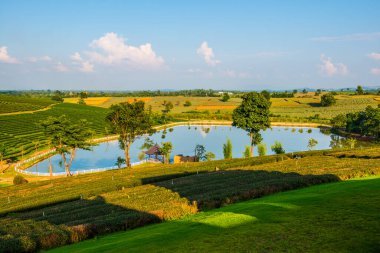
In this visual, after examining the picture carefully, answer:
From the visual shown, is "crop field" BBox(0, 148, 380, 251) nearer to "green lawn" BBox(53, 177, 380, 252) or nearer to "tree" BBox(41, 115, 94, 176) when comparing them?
"green lawn" BBox(53, 177, 380, 252)

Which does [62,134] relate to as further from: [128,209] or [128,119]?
[128,209]

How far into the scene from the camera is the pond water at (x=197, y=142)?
9569 cm

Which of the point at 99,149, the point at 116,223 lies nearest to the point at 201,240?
the point at 116,223

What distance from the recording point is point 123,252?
13.9 m

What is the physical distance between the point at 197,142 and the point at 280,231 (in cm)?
11030

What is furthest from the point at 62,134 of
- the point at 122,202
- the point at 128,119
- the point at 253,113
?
the point at 122,202

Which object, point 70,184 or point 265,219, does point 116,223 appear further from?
point 70,184

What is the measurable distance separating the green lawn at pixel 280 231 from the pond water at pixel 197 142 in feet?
249

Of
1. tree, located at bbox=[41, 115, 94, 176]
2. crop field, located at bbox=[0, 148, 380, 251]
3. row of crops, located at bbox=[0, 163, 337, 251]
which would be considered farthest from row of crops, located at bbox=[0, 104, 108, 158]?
row of crops, located at bbox=[0, 163, 337, 251]

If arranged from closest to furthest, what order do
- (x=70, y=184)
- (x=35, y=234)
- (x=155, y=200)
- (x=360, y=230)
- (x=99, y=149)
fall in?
(x=360, y=230) < (x=35, y=234) < (x=155, y=200) < (x=70, y=184) < (x=99, y=149)

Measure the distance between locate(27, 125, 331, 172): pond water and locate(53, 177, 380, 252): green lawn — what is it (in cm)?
7582

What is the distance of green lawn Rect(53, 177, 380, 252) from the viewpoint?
1237cm

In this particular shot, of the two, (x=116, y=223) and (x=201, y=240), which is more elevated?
(x=201, y=240)

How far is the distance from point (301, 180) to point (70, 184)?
3154 cm
